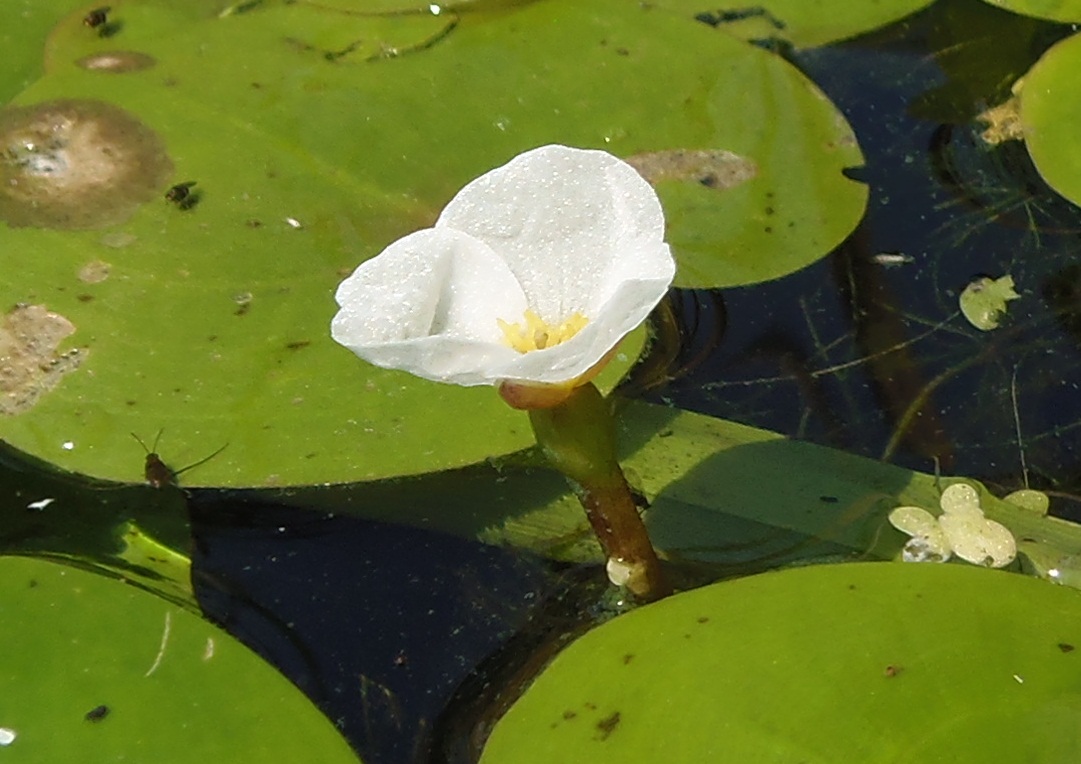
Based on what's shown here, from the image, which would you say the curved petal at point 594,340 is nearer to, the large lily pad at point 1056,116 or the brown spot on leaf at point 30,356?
the brown spot on leaf at point 30,356

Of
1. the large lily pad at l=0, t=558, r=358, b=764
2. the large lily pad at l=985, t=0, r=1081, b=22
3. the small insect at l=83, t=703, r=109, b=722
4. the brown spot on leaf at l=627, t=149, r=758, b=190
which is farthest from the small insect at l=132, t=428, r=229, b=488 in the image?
the large lily pad at l=985, t=0, r=1081, b=22

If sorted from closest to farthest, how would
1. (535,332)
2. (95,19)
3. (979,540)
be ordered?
(535,332), (979,540), (95,19)

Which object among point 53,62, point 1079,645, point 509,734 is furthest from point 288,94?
point 1079,645

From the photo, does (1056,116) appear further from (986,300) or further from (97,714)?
(97,714)

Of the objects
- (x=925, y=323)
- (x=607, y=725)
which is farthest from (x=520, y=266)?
(x=925, y=323)

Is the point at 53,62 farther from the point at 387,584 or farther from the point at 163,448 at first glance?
the point at 387,584

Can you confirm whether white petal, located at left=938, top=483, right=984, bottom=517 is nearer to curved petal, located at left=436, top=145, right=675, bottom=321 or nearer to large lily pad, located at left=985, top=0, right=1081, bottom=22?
curved petal, located at left=436, top=145, right=675, bottom=321
